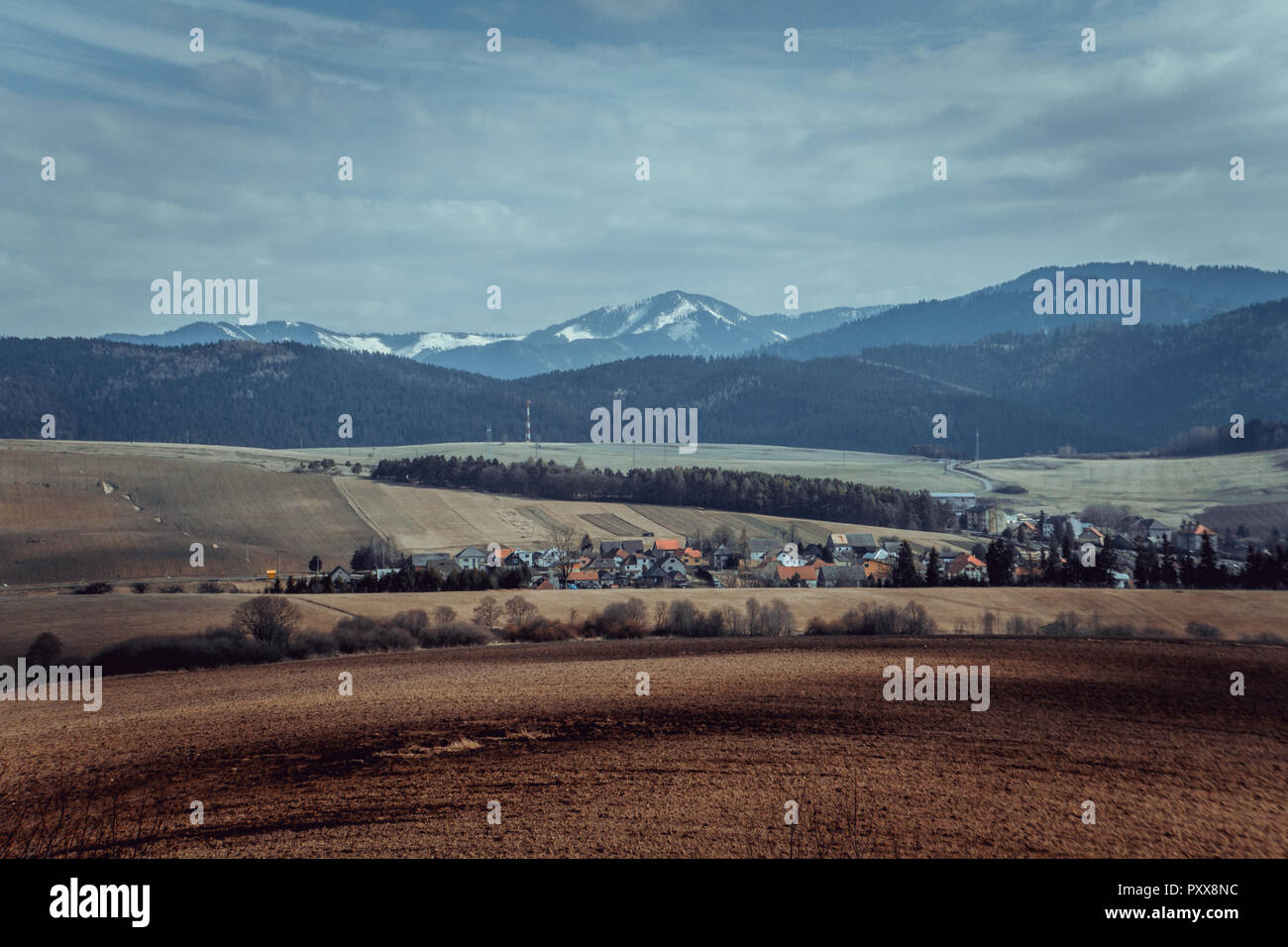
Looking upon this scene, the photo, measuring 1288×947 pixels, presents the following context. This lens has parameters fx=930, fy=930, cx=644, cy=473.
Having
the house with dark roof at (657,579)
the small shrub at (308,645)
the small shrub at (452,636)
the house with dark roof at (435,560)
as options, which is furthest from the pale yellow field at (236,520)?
the small shrub at (452,636)

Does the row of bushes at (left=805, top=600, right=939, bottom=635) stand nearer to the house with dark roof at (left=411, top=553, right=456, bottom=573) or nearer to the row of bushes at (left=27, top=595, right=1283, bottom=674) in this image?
the row of bushes at (left=27, top=595, right=1283, bottom=674)

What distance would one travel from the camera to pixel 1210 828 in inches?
615

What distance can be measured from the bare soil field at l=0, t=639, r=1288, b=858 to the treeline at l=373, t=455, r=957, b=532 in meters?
58.9

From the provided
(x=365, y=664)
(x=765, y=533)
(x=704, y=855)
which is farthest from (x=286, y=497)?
(x=704, y=855)

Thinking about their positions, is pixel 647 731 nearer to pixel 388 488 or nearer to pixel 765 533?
pixel 765 533

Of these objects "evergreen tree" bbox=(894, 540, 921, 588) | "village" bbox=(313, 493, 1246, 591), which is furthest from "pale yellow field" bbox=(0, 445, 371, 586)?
"evergreen tree" bbox=(894, 540, 921, 588)

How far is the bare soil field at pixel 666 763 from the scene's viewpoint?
48.3 feet

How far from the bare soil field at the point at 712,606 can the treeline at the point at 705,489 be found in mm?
38151

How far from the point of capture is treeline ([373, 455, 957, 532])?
296 ft

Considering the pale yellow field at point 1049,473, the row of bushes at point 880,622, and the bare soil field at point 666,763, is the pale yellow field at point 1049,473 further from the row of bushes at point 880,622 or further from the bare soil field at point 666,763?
the bare soil field at point 666,763

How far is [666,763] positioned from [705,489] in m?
76.9

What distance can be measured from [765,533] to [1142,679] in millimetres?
51496

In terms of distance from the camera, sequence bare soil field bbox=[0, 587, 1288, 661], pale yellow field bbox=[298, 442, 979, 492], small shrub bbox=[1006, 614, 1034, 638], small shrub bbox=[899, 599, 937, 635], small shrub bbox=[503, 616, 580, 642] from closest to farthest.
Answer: bare soil field bbox=[0, 587, 1288, 661] → small shrub bbox=[503, 616, 580, 642] → small shrub bbox=[899, 599, 937, 635] → small shrub bbox=[1006, 614, 1034, 638] → pale yellow field bbox=[298, 442, 979, 492]

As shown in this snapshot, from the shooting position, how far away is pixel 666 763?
18875mm
